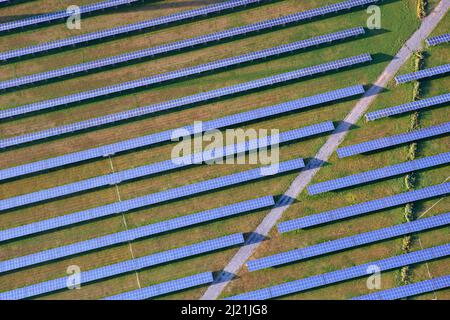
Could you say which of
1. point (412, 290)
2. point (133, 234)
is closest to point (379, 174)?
point (412, 290)

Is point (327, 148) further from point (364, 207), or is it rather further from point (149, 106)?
point (149, 106)

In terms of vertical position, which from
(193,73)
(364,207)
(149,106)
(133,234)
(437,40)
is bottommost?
(133,234)

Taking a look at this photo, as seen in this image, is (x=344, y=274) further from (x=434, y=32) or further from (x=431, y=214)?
(x=434, y=32)

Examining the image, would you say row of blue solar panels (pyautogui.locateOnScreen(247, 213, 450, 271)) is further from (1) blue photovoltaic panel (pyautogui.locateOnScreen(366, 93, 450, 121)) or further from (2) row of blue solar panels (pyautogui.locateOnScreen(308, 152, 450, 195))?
(1) blue photovoltaic panel (pyautogui.locateOnScreen(366, 93, 450, 121))

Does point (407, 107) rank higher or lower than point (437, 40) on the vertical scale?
lower

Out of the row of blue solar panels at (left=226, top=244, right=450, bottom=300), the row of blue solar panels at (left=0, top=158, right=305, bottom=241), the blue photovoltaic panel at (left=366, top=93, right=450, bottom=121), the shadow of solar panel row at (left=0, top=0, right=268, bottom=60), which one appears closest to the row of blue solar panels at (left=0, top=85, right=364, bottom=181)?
the blue photovoltaic panel at (left=366, top=93, right=450, bottom=121)
